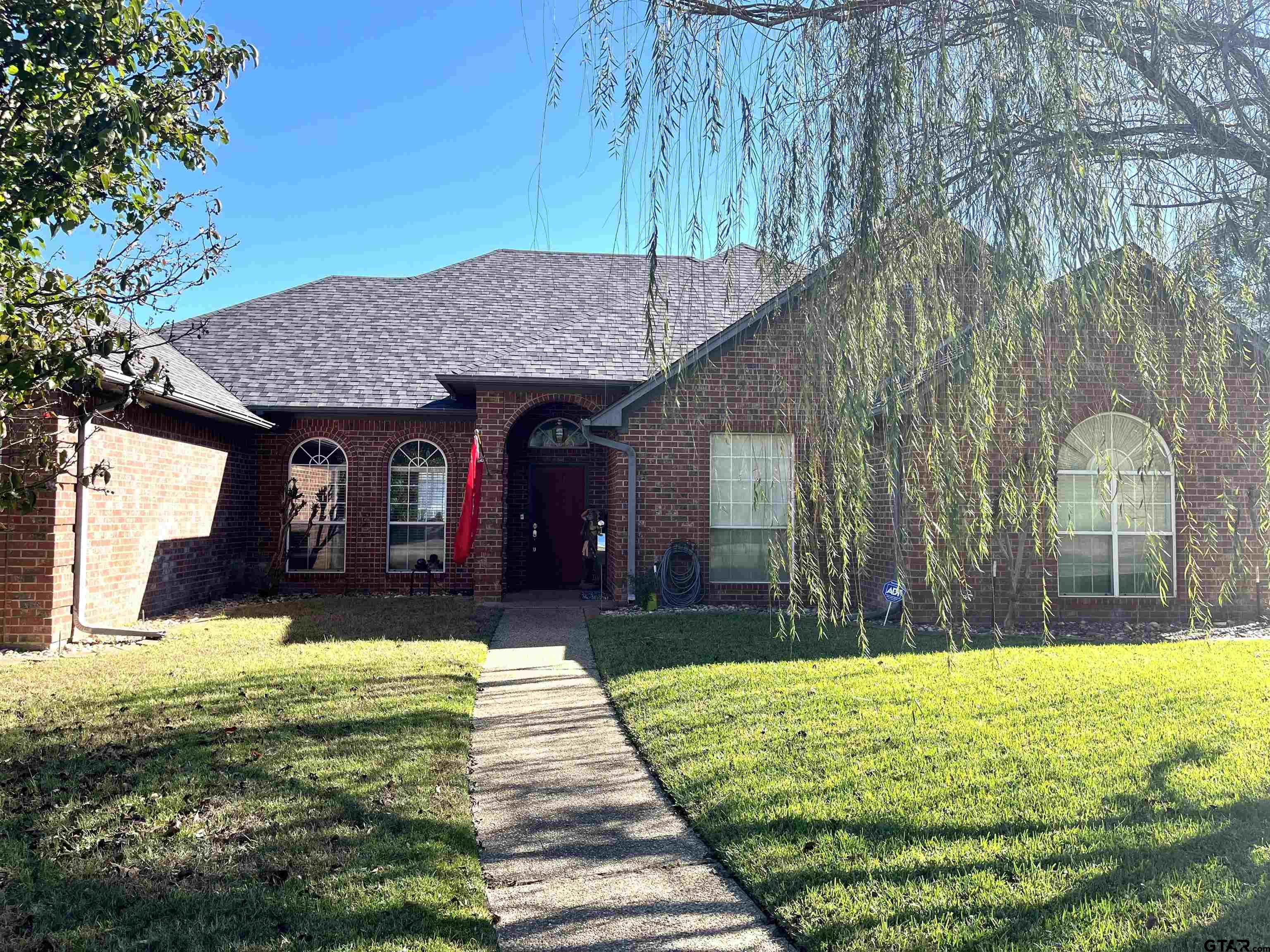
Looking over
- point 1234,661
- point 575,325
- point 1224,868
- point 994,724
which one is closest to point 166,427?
point 575,325

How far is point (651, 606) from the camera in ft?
39.6

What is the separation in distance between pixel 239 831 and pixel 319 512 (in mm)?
11201

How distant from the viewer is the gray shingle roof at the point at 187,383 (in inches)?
384

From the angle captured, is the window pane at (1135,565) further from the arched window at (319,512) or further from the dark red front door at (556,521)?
the arched window at (319,512)

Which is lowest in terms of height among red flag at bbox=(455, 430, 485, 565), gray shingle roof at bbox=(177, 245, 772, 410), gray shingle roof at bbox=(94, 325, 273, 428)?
red flag at bbox=(455, 430, 485, 565)

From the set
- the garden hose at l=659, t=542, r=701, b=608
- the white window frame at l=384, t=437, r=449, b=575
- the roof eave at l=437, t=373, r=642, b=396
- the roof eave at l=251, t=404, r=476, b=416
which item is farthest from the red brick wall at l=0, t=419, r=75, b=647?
the garden hose at l=659, t=542, r=701, b=608

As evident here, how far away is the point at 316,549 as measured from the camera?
48.5 feet

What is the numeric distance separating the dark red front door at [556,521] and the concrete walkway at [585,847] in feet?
29.1

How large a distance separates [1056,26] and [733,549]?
9770 mm

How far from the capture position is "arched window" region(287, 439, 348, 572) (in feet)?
48.4

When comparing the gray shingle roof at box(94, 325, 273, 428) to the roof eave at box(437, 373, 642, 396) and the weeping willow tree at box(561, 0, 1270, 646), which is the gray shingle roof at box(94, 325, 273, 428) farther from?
the weeping willow tree at box(561, 0, 1270, 646)

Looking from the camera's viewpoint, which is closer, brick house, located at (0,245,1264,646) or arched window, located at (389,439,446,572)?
brick house, located at (0,245,1264,646)

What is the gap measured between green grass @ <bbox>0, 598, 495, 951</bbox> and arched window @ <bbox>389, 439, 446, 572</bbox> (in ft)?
21.1

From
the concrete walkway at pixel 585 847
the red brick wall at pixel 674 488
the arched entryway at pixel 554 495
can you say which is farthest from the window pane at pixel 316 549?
the concrete walkway at pixel 585 847
